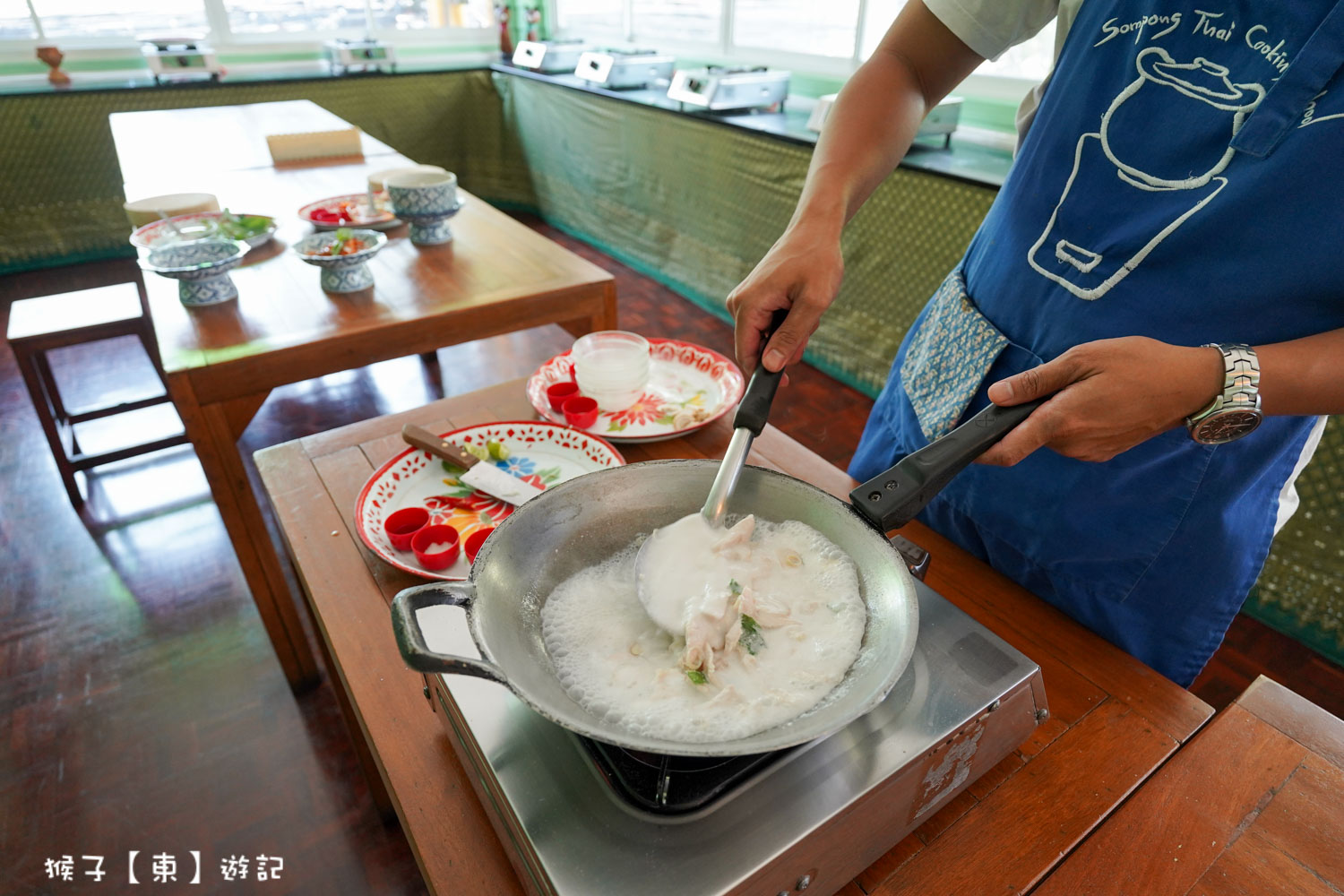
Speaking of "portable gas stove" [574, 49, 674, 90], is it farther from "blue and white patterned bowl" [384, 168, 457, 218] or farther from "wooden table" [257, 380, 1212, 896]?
"wooden table" [257, 380, 1212, 896]

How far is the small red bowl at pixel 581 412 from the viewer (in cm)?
124

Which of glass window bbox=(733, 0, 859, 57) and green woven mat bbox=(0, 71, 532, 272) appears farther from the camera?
green woven mat bbox=(0, 71, 532, 272)

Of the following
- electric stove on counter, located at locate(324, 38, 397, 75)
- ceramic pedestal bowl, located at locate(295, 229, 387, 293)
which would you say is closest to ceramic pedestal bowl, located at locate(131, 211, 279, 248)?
ceramic pedestal bowl, located at locate(295, 229, 387, 293)

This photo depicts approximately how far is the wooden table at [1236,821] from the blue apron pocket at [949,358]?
1.44ft

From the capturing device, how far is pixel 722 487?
0.72 metres

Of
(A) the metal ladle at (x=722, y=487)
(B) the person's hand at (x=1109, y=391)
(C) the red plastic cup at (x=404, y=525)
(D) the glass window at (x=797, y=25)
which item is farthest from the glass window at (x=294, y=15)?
(B) the person's hand at (x=1109, y=391)

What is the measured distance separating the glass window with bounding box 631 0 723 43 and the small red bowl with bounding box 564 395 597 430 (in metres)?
3.55

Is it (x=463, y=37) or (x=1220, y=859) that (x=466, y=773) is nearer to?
(x=1220, y=859)

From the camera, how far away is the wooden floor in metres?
1.43

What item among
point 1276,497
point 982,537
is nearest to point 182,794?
point 982,537

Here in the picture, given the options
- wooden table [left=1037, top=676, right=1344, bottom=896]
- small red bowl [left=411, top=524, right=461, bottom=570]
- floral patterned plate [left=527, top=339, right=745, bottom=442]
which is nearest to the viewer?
wooden table [left=1037, top=676, right=1344, bottom=896]

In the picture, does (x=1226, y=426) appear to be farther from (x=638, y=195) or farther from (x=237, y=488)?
(x=638, y=195)

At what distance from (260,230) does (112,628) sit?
43.6 inches

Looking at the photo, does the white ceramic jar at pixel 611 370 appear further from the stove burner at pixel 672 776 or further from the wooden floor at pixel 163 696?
the wooden floor at pixel 163 696
